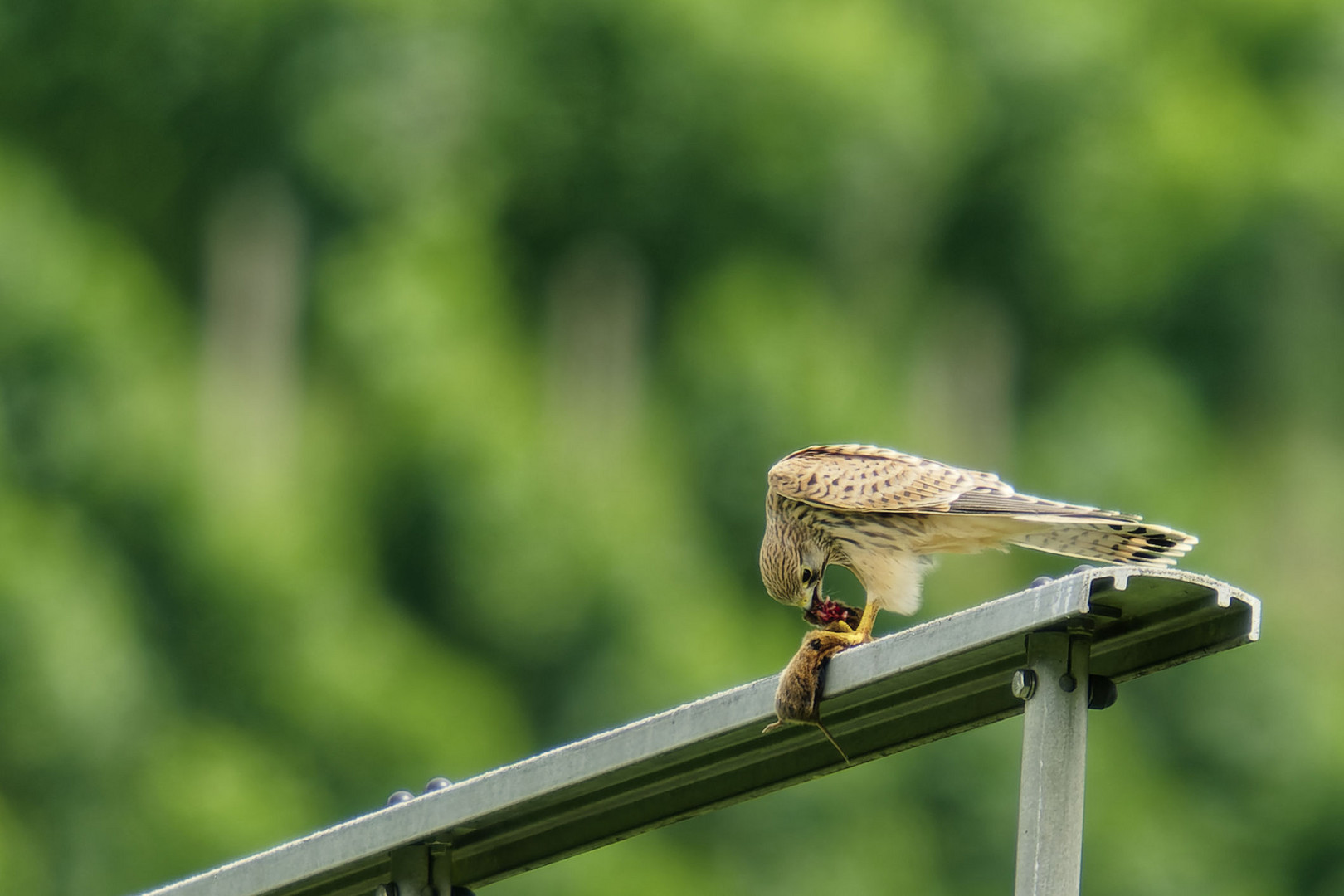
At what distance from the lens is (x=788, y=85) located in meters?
16.5

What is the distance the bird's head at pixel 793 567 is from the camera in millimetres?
5141

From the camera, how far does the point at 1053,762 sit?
3.01m

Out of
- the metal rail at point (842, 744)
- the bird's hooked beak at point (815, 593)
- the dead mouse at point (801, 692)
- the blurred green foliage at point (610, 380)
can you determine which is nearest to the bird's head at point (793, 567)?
the bird's hooked beak at point (815, 593)

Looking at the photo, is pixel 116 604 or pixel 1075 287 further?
pixel 1075 287

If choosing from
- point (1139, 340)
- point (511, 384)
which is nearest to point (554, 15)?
point (511, 384)

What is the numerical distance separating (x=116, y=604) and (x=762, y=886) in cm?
446

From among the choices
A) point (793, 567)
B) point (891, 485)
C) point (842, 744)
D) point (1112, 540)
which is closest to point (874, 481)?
point (891, 485)

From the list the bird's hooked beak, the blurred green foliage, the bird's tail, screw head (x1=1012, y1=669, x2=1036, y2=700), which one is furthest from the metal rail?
the blurred green foliage

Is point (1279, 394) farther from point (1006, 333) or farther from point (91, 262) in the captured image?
A: point (91, 262)

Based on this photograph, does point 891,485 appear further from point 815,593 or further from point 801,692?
point 801,692

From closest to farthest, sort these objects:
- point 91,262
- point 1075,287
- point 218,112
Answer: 1. point 91,262
2. point 218,112
3. point 1075,287

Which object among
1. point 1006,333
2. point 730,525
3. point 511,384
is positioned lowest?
point 730,525

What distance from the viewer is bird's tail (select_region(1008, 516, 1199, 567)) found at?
4.34 meters

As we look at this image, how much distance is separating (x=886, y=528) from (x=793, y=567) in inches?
9.0
